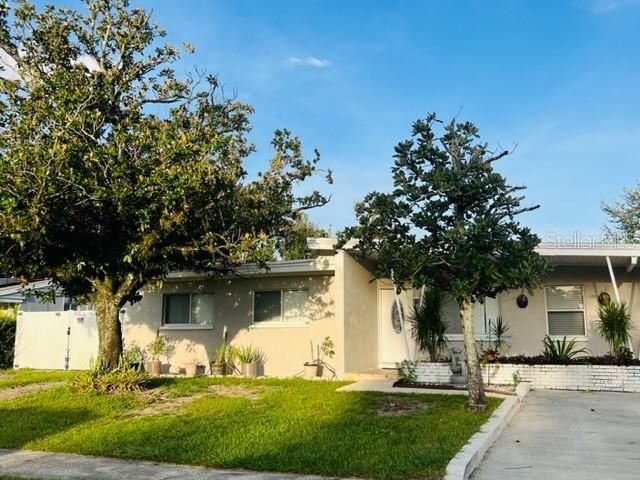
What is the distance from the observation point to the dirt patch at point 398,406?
29.2 ft

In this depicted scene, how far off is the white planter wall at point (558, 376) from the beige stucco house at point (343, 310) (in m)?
1.65

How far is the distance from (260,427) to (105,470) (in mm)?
2311

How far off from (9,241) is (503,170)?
8576 millimetres

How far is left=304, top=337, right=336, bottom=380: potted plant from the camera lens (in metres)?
13.7

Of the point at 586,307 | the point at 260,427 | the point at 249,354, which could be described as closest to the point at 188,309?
the point at 249,354

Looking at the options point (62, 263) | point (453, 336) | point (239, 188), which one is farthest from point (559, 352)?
point (62, 263)

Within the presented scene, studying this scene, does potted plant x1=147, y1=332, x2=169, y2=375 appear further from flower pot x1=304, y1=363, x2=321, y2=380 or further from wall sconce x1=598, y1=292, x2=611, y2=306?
wall sconce x1=598, y1=292, x2=611, y2=306

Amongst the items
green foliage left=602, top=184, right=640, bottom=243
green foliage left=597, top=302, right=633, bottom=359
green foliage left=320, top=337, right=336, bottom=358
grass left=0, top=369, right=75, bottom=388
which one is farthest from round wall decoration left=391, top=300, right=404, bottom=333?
green foliage left=602, top=184, right=640, bottom=243

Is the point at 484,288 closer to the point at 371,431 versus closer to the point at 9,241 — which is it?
the point at 371,431

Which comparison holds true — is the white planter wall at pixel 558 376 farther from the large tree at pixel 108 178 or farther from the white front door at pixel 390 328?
the large tree at pixel 108 178

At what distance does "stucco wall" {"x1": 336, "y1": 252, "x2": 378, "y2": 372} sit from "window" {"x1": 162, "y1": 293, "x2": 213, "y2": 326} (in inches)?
168

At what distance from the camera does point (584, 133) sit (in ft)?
53.5

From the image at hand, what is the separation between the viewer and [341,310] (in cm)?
1292

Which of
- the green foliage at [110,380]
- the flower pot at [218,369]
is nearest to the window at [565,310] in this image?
the flower pot at [218,369]
